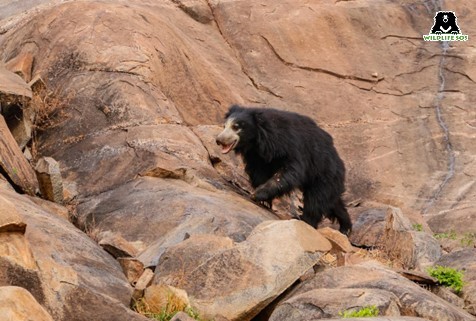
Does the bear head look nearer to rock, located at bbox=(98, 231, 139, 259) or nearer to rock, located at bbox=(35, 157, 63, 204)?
rock, located at bbox=(35, 157, 63, 204)

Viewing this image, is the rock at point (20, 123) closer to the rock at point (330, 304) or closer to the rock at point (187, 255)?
the rock at point (187, 255)

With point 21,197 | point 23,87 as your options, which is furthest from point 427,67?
point 21,197

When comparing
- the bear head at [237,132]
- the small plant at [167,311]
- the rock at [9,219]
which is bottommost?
the bear head at [237,132]

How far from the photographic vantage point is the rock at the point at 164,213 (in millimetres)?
8609

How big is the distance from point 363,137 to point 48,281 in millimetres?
8022

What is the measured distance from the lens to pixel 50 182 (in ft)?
29.7

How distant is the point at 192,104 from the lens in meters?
12.1

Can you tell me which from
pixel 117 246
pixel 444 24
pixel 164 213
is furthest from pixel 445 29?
pixel 117 246

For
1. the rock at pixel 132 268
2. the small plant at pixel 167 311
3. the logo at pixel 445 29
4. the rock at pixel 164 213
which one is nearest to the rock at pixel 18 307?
the small plant at pixel 167 311

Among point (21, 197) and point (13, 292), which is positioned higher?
point (13, 292)

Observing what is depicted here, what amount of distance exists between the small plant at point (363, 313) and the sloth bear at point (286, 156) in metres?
3.99

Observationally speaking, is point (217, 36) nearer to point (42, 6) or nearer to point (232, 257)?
point (42, 6)

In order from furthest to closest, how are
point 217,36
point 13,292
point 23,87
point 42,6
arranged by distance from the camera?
point 217,36
point 42,6
point 23,87
point 13,292

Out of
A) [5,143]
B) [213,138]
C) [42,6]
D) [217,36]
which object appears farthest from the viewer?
[217,36]
